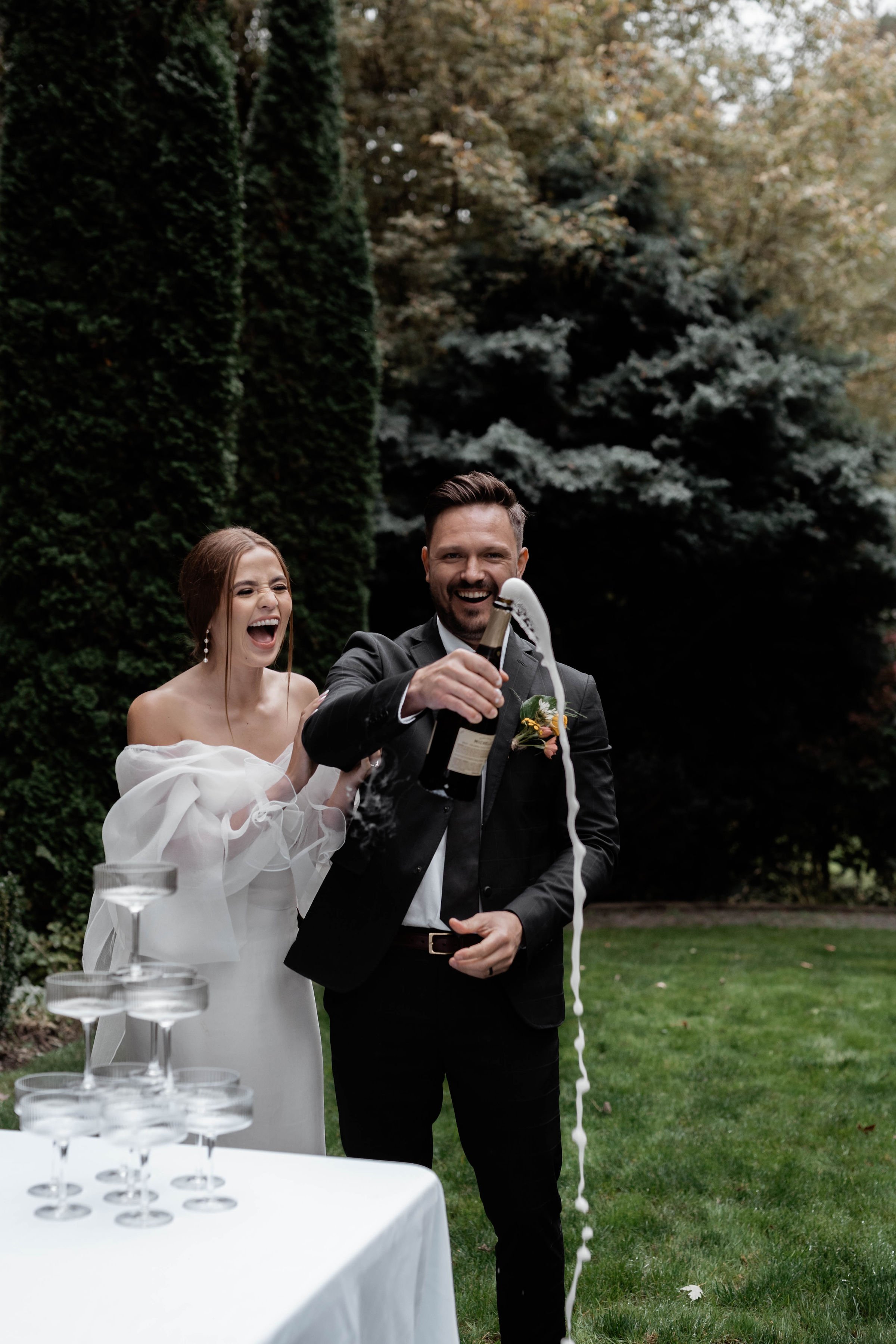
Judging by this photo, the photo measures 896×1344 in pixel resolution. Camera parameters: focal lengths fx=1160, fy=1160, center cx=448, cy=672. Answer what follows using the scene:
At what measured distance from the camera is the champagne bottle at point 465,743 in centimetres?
223

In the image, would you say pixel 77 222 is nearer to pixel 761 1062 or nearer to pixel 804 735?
pixel 761 1062

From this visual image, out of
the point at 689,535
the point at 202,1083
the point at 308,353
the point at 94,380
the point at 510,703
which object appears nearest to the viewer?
the point at 202,1083

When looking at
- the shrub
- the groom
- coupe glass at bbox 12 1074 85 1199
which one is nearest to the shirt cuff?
the groom

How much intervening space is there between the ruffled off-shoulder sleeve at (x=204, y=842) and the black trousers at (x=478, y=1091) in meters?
0.35

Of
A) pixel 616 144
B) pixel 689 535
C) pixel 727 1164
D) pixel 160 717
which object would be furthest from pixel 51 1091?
pixel 616 144

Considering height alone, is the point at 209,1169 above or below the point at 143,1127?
below

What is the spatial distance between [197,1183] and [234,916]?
1.19 meters

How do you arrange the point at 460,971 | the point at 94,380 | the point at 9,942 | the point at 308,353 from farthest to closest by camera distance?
1. the point at 308,353
2. the point at 94,380
3. the point at 9,942
4. the point at 460,971

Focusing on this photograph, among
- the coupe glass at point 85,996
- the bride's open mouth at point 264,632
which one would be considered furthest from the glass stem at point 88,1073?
the bride's open mouth at point 264,632

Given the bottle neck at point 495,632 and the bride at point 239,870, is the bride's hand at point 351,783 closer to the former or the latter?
the bride at point 239,870

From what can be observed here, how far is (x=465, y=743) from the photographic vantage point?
223cm

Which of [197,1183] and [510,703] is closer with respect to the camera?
[197,1183]

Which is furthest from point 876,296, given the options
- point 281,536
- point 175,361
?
point 175,361

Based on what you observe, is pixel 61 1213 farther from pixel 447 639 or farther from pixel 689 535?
pixel 689 535
